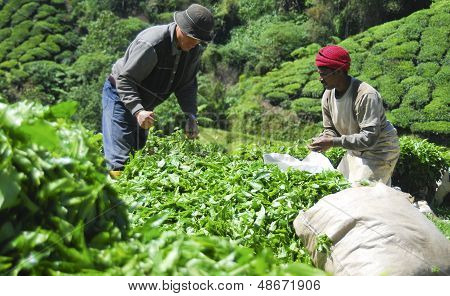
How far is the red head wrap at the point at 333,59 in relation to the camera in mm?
3811

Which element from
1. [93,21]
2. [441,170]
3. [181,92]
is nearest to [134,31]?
[93,21]

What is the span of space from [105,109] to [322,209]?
2.04 metres

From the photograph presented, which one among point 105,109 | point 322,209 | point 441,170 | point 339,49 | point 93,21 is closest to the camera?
point 322,209

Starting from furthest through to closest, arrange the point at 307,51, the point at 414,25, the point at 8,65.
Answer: the point at 8,65
the point at 307,51
the point at 414,25

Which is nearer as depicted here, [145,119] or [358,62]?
[145,119]

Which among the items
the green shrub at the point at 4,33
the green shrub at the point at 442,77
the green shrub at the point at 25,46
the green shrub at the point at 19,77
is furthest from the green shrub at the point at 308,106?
the green shrub at the point at 4,33

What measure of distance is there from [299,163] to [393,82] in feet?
30.4

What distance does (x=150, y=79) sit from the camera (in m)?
4.04

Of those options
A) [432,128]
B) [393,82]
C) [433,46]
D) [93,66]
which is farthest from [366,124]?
[93,66]

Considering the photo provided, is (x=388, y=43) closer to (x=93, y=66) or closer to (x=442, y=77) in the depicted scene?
(x=442, y=77)

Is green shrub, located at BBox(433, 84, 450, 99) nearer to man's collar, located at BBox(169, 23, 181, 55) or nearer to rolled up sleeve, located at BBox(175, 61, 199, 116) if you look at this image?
rolled up sleeve, located at BBox(175, 61, 199, 116)

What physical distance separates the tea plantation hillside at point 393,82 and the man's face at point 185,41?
692 centimetres

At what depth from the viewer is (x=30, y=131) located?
4.67 ft
